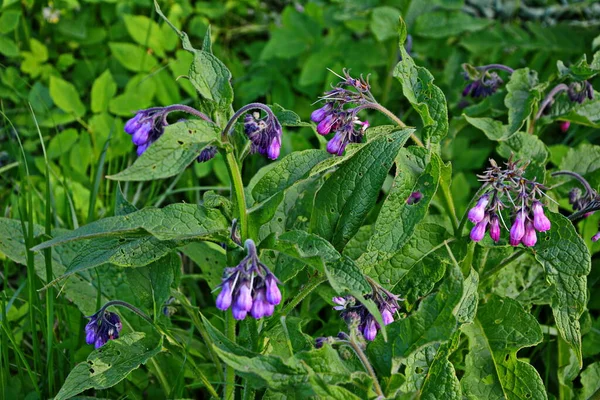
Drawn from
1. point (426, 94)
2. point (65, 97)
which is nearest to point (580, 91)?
point (426, 94)

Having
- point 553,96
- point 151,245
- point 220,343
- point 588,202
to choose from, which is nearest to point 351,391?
point 220,343

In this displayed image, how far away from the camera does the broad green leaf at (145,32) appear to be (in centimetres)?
388

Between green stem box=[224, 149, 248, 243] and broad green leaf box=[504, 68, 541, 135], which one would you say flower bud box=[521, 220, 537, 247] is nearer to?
broad green leaf box=[504, 68, 541, 135]

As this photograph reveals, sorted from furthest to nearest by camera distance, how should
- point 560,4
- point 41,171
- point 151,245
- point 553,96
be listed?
point 560,4, point 41,171, point 553,96, point 151,245

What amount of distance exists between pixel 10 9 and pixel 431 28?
2.22 metres

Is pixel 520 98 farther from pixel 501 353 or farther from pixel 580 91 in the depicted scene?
pixel 501 353

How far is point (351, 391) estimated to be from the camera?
185 cm

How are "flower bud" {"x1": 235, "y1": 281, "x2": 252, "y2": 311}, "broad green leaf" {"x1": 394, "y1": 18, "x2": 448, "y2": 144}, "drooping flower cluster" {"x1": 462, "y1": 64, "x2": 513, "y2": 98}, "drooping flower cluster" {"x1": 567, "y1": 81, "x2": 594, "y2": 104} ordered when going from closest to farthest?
"flower bud" {"x1": 235, "y1": 281, "x2": 252, "y2": 311}
"broad green leaf" {"x1": 394, "y1": 18, "x2": 448, "y2": 144}
"drooping flower cluster" {"x1": 567, "y1": 81, "x2": 594, "y2": 104}
"drooping flower cluster" {"x1": 462, "y1": 64, "x2": 513, "y2": 98}

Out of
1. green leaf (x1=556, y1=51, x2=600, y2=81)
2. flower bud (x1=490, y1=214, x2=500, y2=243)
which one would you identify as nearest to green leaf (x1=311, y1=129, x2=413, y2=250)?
flower bud (x1=490, y1=214, x2=500, y2=243)

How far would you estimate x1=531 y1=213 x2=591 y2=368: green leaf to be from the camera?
2156 mm

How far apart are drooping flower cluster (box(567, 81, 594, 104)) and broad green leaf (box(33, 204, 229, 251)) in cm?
148

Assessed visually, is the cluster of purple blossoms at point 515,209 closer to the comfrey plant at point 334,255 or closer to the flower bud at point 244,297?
the comfrey plant at point 334,255

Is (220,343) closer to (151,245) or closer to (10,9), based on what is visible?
(151,245)

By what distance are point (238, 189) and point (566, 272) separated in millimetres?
986
